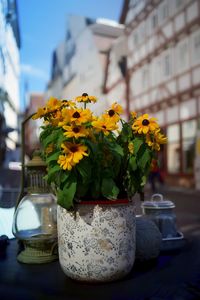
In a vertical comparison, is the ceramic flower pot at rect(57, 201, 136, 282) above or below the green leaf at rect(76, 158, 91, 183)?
below

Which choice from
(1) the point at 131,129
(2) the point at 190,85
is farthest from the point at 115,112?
(2) the point at 190,85

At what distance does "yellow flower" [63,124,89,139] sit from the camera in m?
0.91

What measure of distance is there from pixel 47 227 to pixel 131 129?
0.43 meters

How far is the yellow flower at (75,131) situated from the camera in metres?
0.91

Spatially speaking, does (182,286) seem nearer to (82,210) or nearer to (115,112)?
(82,210)

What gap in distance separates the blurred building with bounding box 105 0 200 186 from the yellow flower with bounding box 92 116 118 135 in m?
10.7

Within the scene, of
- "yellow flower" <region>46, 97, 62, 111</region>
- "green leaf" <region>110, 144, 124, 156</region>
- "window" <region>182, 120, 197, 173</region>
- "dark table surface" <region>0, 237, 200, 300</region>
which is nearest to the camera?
"dark table surface" <region>0, 237, 200, 300</region>

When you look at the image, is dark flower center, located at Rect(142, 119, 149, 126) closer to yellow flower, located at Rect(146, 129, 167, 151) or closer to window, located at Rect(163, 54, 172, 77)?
yellow flower, located at Rect(146, 129, 167, 151)

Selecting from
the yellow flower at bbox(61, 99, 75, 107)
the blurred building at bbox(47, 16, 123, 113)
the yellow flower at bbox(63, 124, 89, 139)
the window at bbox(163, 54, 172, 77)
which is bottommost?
the yellow flower at bbox(63, 124, 89, 139)

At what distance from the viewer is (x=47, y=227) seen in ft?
4.05

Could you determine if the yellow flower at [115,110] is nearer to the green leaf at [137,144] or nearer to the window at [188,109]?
the green leaf at [137,144]

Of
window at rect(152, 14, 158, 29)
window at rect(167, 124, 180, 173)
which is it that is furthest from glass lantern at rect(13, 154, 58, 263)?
window at rect(152, 14, 158, 29)

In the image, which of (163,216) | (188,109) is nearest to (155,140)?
(163,216)

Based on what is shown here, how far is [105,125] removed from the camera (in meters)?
0.97
